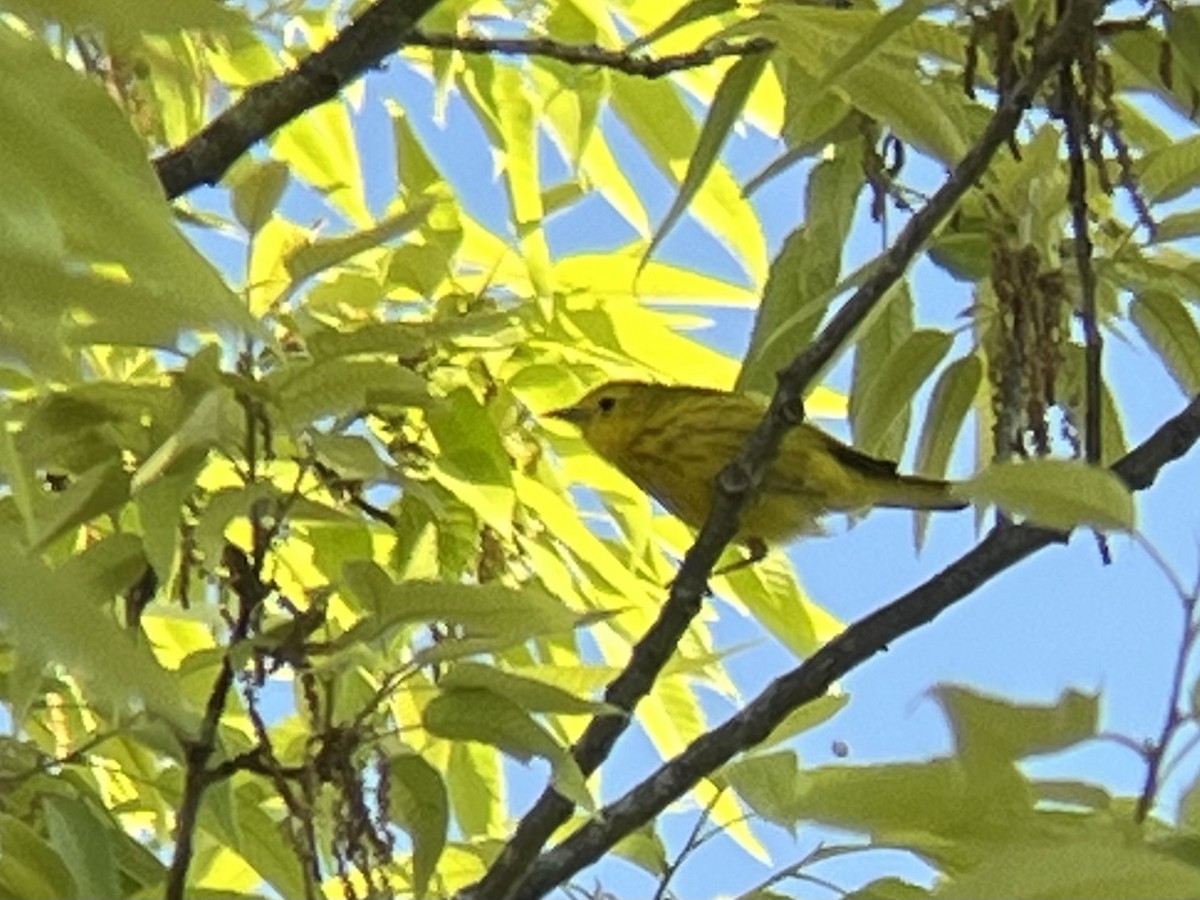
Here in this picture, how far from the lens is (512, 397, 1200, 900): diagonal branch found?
0.67 metres

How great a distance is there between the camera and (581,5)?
0.99 metres

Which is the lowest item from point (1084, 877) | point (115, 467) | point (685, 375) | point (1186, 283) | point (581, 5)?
point (1084, 877)

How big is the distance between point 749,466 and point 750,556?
0.40 meters

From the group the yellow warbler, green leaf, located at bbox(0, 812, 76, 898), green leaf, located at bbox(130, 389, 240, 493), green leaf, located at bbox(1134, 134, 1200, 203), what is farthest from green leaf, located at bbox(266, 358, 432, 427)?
the yellow warbler

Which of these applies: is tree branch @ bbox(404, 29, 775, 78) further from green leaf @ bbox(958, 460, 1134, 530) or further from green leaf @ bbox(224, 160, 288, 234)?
green leaf @ bbox(958, 460, 1134, 530)

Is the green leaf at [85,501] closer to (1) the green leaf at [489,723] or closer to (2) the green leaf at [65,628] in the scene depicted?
(1) the green leaf at [489,723]

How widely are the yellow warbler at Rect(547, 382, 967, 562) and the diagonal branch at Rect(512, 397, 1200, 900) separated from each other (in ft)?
1.49

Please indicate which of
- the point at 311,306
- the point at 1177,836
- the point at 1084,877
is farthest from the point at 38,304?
the point at 311,306

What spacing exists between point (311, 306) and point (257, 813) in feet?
0.80

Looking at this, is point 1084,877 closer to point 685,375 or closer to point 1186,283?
point 1186,283

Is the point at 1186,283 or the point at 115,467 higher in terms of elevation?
the point at 1186,283

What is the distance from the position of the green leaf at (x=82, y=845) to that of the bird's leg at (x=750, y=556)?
41 centimetres

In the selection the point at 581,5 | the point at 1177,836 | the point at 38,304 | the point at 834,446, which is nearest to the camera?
the point at 38,304

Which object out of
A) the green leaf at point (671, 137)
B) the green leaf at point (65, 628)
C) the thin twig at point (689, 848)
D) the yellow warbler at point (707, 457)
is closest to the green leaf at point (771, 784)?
the thin twig at point (689, 848)
